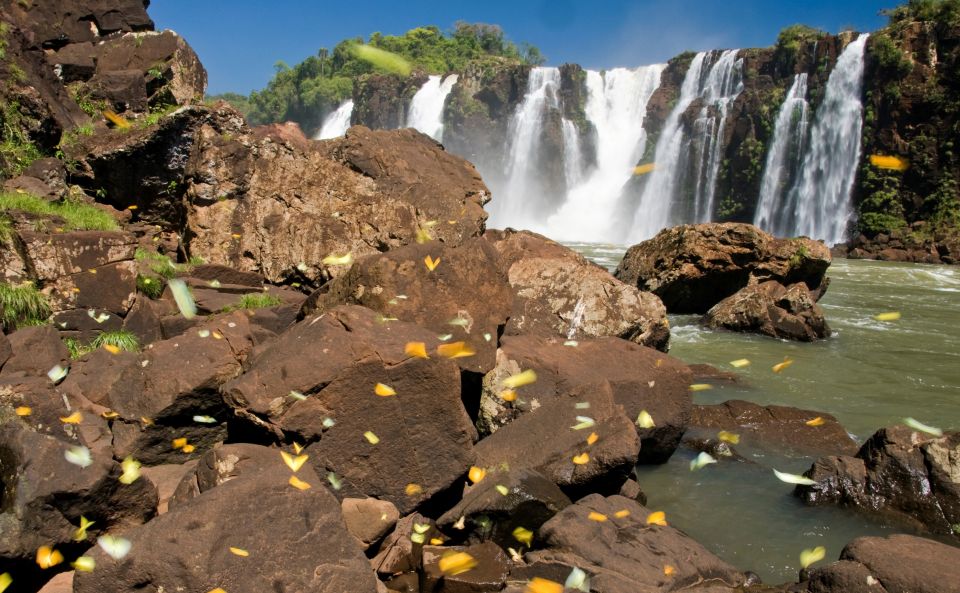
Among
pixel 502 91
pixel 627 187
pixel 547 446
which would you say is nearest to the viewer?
pixel 547 446

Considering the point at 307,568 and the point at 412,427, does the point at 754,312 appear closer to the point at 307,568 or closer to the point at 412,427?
the point at 412,427

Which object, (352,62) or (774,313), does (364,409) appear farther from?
(352,62)

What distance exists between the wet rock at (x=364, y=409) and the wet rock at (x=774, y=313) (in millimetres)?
8340

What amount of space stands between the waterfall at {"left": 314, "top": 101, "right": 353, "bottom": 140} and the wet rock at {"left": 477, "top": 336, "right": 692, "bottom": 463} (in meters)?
62.7

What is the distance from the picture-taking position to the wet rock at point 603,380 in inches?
208

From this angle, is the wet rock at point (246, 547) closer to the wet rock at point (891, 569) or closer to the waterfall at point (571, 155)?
the wet rock at point (891, 569)

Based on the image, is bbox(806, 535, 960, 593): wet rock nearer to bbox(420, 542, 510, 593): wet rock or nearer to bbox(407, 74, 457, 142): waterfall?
bbox(420, 542, 510, 593): wet rock

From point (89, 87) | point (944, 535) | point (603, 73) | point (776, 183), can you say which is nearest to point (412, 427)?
point (944, 535)

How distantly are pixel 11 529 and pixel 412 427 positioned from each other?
6.77 feet

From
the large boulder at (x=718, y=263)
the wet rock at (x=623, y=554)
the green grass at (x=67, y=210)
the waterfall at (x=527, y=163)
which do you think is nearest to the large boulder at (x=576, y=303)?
the wet rock at (x=623, y=554)

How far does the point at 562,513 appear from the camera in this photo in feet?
12.4

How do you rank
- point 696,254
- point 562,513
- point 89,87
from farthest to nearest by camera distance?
point 696,254
point 89,87
point 562,513

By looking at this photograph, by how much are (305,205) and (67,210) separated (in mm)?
2794

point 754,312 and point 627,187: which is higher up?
point 627,187
